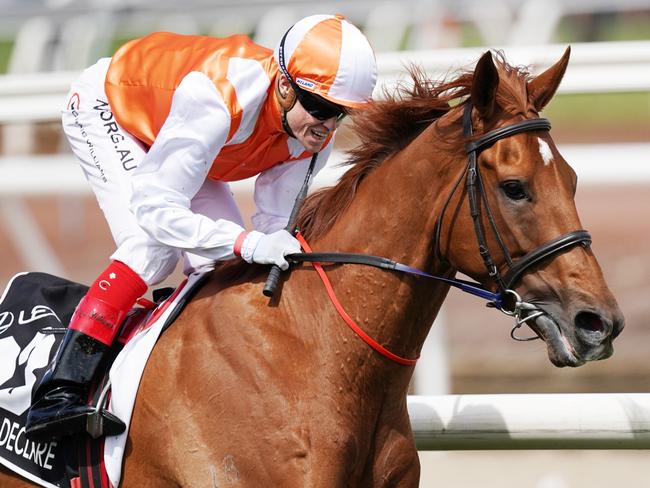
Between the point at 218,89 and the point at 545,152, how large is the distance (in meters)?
0.99

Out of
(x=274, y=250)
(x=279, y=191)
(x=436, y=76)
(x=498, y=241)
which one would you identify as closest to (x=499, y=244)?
(x=498, y=241)

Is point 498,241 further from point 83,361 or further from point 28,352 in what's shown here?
point 28,352

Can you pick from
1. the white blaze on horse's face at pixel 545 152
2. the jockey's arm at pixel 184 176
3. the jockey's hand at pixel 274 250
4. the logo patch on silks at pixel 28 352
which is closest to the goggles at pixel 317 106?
the jockey's arm at pixel 184 176

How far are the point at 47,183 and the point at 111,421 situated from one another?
2095 millimetres

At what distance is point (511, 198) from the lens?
2.89 m

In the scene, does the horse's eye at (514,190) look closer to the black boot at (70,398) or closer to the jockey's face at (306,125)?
the jockey's face at (306,125)

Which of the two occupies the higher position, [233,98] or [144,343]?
[233,98]

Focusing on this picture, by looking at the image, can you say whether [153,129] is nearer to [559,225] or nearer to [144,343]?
[144,343]

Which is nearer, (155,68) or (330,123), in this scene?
(330,123)

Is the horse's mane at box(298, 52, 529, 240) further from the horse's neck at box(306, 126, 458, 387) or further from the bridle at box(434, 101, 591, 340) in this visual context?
the bridle at box(434, 101, 591, 340)

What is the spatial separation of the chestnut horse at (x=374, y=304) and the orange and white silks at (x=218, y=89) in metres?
0.34

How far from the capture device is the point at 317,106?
10.9ft

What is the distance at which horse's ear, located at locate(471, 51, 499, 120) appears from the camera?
2938 millimetres

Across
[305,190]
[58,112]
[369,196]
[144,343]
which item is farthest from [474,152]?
[58,112]
